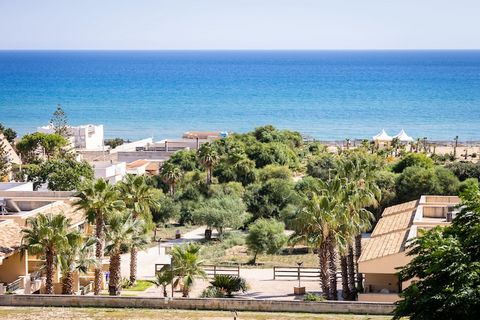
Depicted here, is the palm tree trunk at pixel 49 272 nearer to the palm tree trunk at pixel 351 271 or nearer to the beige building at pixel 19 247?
the beige building at pixel 19 247

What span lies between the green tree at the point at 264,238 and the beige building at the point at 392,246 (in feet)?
20.5

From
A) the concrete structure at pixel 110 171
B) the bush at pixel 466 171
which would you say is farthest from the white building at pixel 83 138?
the bush at pixel 466 171

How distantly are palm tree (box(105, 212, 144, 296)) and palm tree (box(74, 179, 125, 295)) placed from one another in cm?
53

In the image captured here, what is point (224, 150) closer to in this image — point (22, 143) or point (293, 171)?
point (293, 171)

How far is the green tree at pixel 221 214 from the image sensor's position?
168 ft

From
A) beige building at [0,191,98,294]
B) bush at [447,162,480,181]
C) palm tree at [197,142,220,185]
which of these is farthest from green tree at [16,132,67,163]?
bush at [447,162,480,181]

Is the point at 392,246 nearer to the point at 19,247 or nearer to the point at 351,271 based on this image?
the point at 351,271

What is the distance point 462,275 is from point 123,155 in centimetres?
6520

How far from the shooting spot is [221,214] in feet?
168

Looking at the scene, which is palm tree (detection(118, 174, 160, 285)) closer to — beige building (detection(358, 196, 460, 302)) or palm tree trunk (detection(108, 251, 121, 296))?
palm tree trunk (detection(108, 251, 121, 296))

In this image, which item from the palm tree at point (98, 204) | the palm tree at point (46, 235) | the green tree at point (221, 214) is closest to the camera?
the palm tree at point (46, 235)

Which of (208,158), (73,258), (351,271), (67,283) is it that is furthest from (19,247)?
(208,158)

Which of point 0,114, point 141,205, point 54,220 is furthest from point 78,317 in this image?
point 0,114

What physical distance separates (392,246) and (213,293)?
23.8 feet
